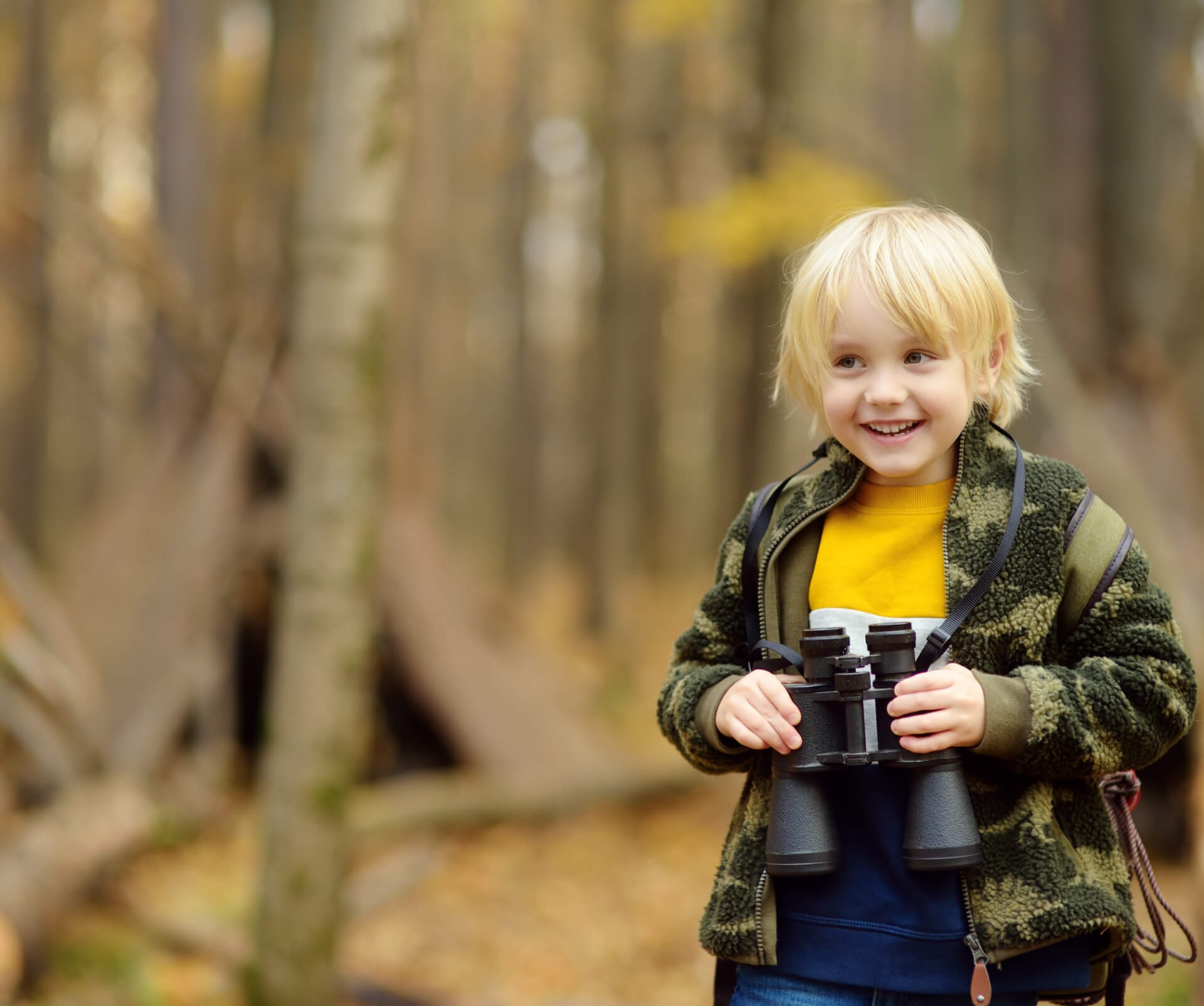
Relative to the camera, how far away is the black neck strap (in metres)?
1.71

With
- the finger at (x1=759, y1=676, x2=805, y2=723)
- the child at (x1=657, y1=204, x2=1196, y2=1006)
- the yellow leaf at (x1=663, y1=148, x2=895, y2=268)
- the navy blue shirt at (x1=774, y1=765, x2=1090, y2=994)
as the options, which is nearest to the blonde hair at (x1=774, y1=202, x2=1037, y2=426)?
the child at (x1=657, y1=204, x2=1196, y2=1006)

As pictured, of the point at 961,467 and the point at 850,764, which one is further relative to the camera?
the point at 961,467

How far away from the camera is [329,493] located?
156 inches

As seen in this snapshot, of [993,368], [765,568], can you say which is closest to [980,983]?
[765,568]

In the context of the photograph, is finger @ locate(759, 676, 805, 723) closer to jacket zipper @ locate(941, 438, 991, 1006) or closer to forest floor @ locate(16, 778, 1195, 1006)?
jacket zipper @ locate(941, 438, 991, 1006)

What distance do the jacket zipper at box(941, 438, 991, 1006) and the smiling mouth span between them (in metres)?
0.11

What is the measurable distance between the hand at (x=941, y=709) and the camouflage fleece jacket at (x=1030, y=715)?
0.02 metres

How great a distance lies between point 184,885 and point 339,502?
3.00m

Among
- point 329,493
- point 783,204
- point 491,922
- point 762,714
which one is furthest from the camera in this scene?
point 783,204

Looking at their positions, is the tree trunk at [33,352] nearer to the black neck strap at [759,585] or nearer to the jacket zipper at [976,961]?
the black neck strap at [759,585]

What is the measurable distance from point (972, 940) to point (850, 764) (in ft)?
0.98

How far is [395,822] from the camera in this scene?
21.4 feet

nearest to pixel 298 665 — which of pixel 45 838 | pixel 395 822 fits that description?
pixel 45 838

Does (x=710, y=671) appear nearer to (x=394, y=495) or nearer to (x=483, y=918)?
(x=483, y=918)
